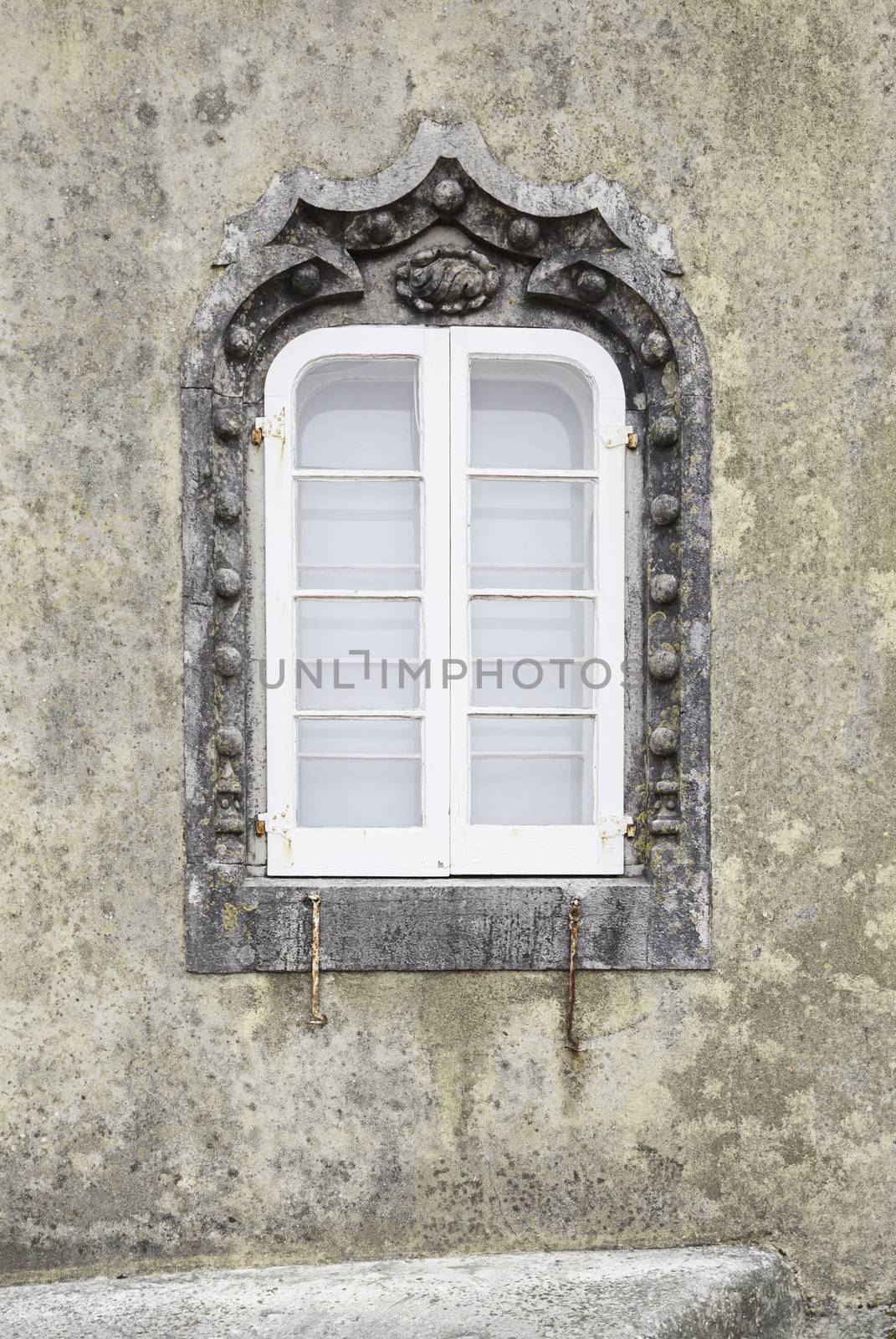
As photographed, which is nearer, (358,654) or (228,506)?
(228,506)


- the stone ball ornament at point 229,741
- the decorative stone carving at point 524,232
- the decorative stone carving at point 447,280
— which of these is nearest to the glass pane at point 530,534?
the decorative stone carving at point 447,280

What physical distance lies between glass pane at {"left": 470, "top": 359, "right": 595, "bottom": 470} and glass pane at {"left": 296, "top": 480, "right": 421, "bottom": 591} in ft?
0.88

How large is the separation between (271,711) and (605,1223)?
1743 millimetres

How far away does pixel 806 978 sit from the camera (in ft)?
10.1

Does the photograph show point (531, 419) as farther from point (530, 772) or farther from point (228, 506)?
point (530, 772)

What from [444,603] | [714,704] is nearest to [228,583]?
[444,603]

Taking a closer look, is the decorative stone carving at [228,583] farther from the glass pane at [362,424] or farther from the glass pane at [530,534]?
the glass pane at [530,534]

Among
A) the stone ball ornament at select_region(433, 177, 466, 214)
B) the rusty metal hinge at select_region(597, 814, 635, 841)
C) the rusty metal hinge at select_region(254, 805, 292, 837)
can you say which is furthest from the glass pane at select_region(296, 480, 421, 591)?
the rusty metal hinge at select_region(597, 814, 635, 841)

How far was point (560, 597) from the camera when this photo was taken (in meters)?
3.12

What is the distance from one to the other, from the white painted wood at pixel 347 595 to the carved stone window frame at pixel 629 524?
0.18 feet

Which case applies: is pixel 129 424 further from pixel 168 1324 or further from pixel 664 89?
pixel 168 1324

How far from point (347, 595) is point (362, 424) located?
1.69 feet

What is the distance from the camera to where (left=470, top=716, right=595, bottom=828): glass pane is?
3.16 meters

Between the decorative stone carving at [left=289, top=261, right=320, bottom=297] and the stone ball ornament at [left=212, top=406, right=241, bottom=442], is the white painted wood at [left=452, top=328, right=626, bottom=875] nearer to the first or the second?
the decorative stone carving at [left=289, top=261, right=320, bottom=297]
